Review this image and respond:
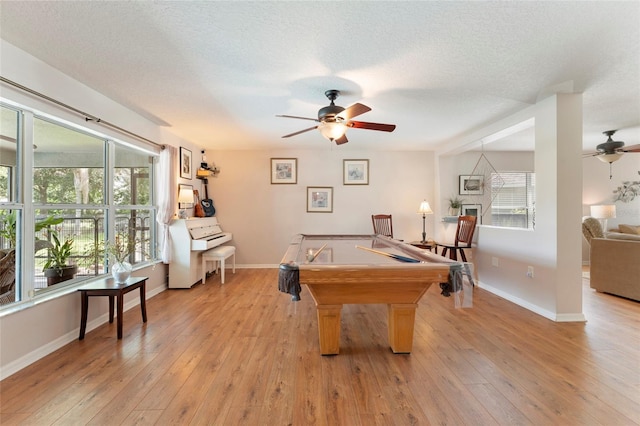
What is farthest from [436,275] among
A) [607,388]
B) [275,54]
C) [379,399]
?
[275,54]

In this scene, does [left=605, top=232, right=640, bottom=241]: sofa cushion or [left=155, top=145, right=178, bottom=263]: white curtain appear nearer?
[left=605, top=232, right=640, bottom=241]: sofa cushion

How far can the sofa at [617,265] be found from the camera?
369 cm

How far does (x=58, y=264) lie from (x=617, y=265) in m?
6.63

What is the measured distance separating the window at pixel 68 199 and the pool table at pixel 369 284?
2175 millimetres

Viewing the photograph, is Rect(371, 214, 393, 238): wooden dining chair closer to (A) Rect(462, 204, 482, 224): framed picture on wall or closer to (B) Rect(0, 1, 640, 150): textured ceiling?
(A) Rect(462, 204, 482, 224): framed picture on wall

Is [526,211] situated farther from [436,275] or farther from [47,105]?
[47,105]

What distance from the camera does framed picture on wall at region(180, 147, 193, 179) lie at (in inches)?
192

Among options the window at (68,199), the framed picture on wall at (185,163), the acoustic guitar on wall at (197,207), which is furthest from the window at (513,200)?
the window at (68,199)

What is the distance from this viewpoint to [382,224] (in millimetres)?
5668

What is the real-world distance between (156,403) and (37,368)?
3.94 ft

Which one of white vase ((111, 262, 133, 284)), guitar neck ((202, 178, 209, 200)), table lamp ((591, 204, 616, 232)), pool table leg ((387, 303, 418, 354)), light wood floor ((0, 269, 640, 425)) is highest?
guitar neck ((202, 178, 209, 200))

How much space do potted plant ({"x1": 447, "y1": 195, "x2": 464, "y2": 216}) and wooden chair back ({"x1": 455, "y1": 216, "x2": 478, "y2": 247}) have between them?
1.15m

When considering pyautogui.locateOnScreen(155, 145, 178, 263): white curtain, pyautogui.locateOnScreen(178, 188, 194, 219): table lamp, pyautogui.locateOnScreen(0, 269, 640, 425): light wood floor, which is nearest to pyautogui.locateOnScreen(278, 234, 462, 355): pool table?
pyautogui.locateOnScreen(0, 269, 640, 425): light wood floor

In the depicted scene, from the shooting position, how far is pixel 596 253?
4.08 metres
